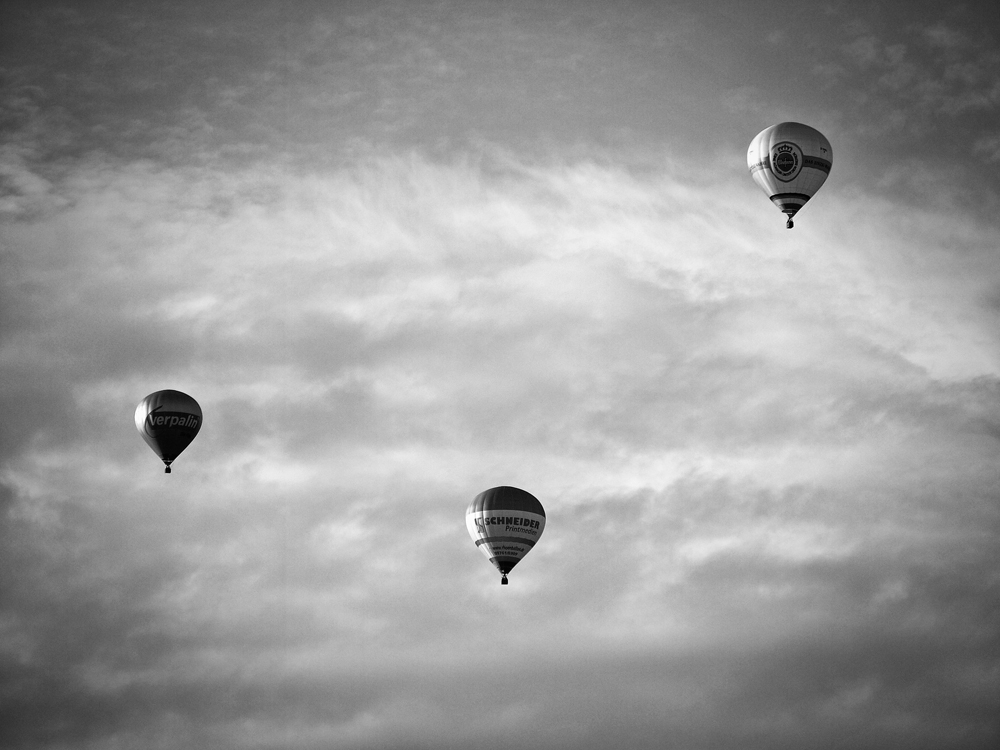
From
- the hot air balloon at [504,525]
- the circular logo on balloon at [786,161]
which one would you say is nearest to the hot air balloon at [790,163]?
the circular logo on balloon at [786,161]

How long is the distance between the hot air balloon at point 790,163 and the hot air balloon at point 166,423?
123 feet

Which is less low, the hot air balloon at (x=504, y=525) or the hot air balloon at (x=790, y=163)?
the hot air balloon at (x=790, y=163)

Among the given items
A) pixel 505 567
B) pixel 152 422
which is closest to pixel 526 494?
pixel 505 567

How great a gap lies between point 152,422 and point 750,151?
3868 cm

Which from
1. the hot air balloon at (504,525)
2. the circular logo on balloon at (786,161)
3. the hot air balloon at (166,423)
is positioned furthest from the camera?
the hot air balloon at (166,423)

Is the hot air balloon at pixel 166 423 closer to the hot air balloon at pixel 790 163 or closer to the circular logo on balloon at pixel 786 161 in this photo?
the hot air balloon at pixel 790 163

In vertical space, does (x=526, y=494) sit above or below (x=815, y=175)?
below

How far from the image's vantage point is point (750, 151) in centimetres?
10300

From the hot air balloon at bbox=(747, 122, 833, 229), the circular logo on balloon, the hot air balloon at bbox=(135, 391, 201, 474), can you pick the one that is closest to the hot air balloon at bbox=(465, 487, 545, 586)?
the hot air balloon at bbox=(135, 391, 201, 474)

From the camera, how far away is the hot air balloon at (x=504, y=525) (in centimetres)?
10650

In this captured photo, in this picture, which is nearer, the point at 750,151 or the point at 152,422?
the point at 750,151

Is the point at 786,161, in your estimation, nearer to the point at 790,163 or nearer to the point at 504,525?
the point at 790,163

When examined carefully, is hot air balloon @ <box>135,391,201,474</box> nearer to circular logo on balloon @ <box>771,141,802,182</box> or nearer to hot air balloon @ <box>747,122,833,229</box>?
hot air balloon @ <box>747,122,833,229</box>

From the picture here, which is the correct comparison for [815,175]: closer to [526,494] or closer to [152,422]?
[526,494]
